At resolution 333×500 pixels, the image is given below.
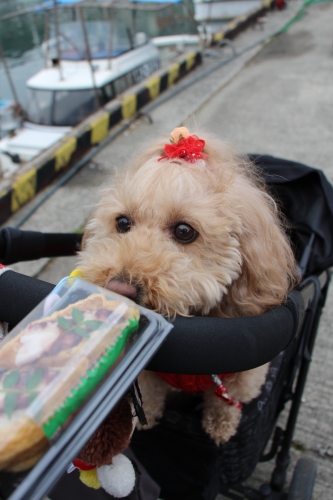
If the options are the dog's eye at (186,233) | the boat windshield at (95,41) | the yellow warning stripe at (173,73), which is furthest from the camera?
the boat windshield at (95,41)

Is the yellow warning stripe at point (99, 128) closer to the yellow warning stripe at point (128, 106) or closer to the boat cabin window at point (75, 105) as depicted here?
the yellow warning stripe at point (128, 106)

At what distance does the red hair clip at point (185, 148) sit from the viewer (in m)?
1.24

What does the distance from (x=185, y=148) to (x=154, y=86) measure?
511 centimetres

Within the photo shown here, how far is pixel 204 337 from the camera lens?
2.31 feet

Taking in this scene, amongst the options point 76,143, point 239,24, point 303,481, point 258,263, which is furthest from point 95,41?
point 303,481

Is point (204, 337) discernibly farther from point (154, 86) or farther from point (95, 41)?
point (95, 41)

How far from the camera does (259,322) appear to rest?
2.56ft

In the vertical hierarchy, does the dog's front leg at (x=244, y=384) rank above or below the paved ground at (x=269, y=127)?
above

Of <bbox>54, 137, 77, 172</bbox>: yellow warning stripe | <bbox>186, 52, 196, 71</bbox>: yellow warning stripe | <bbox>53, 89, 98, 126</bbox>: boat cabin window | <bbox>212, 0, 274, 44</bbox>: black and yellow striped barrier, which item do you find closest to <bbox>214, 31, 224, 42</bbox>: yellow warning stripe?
<bbox>212, 0, 274, 44</bbox>: black and yellow striped barrier

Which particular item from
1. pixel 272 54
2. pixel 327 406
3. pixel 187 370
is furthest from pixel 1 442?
pixel 272 54

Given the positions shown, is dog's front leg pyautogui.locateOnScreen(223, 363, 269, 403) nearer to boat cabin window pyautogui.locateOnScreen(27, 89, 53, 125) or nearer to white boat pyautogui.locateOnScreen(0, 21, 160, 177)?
white boat pyautogui.locateOnScreen(0, 21, 160, 177)

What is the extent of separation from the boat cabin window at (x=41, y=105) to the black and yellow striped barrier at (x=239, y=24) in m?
3.73

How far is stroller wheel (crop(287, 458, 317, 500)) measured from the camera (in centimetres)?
134

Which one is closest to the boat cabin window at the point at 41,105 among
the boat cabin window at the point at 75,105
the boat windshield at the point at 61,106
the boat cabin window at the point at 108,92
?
→ the boat windshield at the point at 61,106
